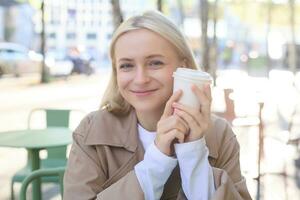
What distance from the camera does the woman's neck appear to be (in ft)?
5.08

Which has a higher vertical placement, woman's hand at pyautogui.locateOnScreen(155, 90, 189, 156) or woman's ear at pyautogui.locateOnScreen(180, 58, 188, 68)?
woman's ear at pyautogui.locateOnScreen(180, 58, 188, 68)

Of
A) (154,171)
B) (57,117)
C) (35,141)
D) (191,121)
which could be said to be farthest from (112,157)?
(57,117)

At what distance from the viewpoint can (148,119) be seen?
156 centimetres

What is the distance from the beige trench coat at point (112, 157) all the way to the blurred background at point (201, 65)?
28 centimetres

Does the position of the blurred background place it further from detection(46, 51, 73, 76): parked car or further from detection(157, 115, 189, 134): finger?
detection(157, 115, 189, 134): finger

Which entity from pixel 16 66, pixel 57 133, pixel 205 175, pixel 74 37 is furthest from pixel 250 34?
pixel 205 175

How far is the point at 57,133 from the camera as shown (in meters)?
3.95

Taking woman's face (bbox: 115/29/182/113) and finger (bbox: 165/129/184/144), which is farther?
woman's face (bbox: 115/29/182/113)

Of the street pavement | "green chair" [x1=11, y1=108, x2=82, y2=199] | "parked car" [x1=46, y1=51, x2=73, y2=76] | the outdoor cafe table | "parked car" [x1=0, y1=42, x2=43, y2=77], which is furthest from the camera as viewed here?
"parked car" [x1=46, y1=51, x2=73, y2=76]

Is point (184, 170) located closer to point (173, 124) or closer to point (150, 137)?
point (173, 124)

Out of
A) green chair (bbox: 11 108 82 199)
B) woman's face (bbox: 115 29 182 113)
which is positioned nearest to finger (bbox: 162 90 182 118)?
woman's face (bbox: 115 29 182 113)

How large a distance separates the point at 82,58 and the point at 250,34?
1794 centimetres

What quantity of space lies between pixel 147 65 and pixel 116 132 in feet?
0.77

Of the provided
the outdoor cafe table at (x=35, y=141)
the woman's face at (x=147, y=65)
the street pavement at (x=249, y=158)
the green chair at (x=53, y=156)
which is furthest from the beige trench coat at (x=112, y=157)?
the green chair at (x=53, y=156)
